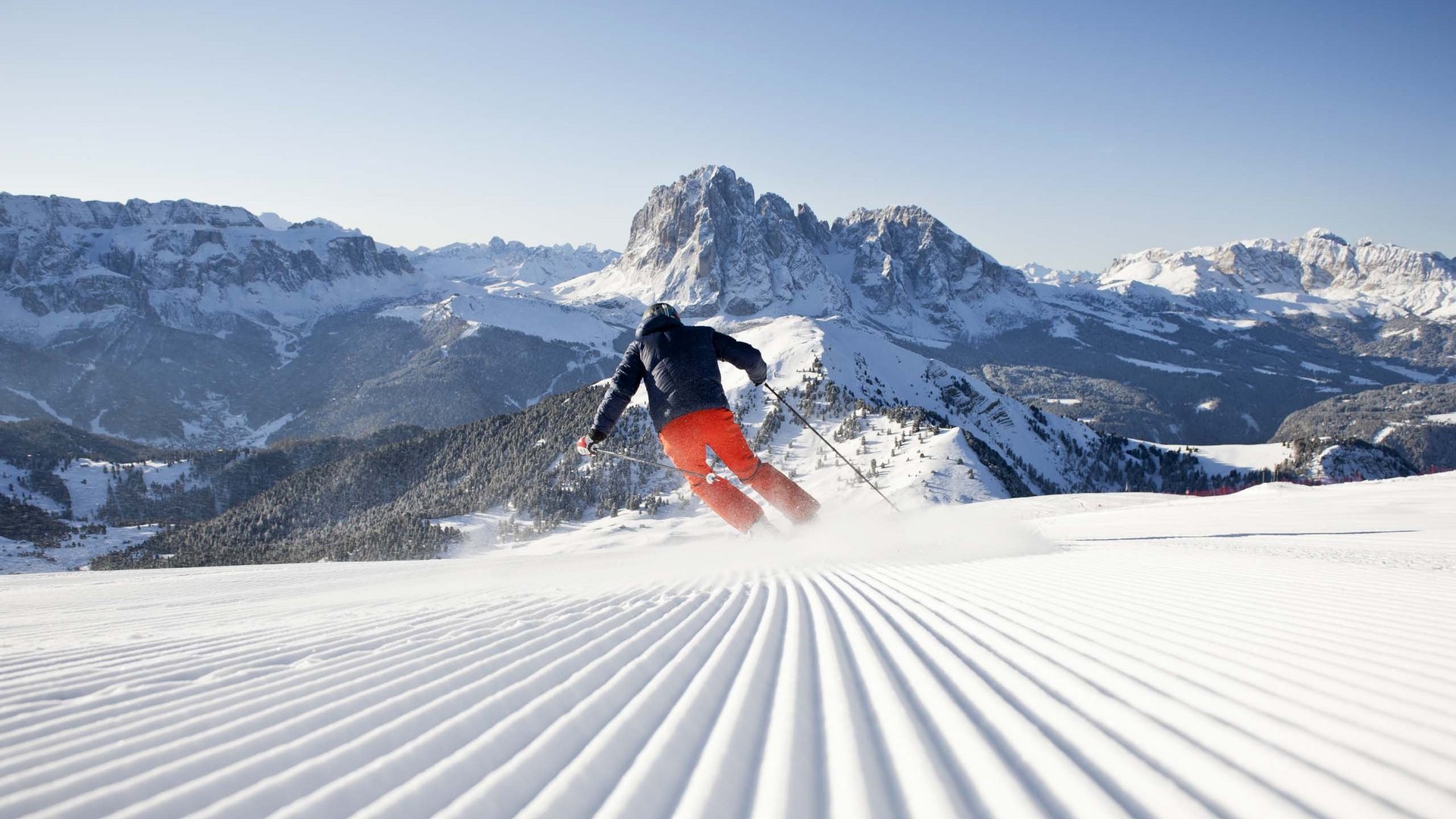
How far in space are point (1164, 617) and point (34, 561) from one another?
15675 cm

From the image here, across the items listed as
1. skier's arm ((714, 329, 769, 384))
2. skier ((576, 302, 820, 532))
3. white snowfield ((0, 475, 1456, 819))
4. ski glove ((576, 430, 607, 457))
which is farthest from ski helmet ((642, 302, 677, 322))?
white snowfield ((0, 475, 1456, 819))

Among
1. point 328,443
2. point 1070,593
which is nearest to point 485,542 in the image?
point 1070,593

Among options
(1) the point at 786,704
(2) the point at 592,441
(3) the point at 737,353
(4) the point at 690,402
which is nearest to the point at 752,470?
(4) the point at 690,402

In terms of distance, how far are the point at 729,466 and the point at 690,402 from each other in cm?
115

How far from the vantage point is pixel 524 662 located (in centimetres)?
367

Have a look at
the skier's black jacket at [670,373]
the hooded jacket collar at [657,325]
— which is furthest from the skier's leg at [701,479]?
the hooded jacket collar at [657,325]

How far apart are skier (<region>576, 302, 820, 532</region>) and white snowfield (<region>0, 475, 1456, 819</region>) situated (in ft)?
11.9

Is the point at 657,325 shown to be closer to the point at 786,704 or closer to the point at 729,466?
the point at 729,466

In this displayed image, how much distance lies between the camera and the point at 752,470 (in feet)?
34.2

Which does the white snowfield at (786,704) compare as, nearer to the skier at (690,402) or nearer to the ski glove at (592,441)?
the ski glove at (592,441)

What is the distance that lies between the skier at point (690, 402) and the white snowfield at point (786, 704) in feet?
11.9

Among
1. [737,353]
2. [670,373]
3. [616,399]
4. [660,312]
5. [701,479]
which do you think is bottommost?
[701,479]

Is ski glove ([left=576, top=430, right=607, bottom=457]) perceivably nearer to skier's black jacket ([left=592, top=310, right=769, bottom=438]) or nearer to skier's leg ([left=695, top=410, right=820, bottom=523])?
skier's black jacket ([left=592, top=310, right=769, bottom=438])

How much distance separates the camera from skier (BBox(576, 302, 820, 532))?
993 cm
